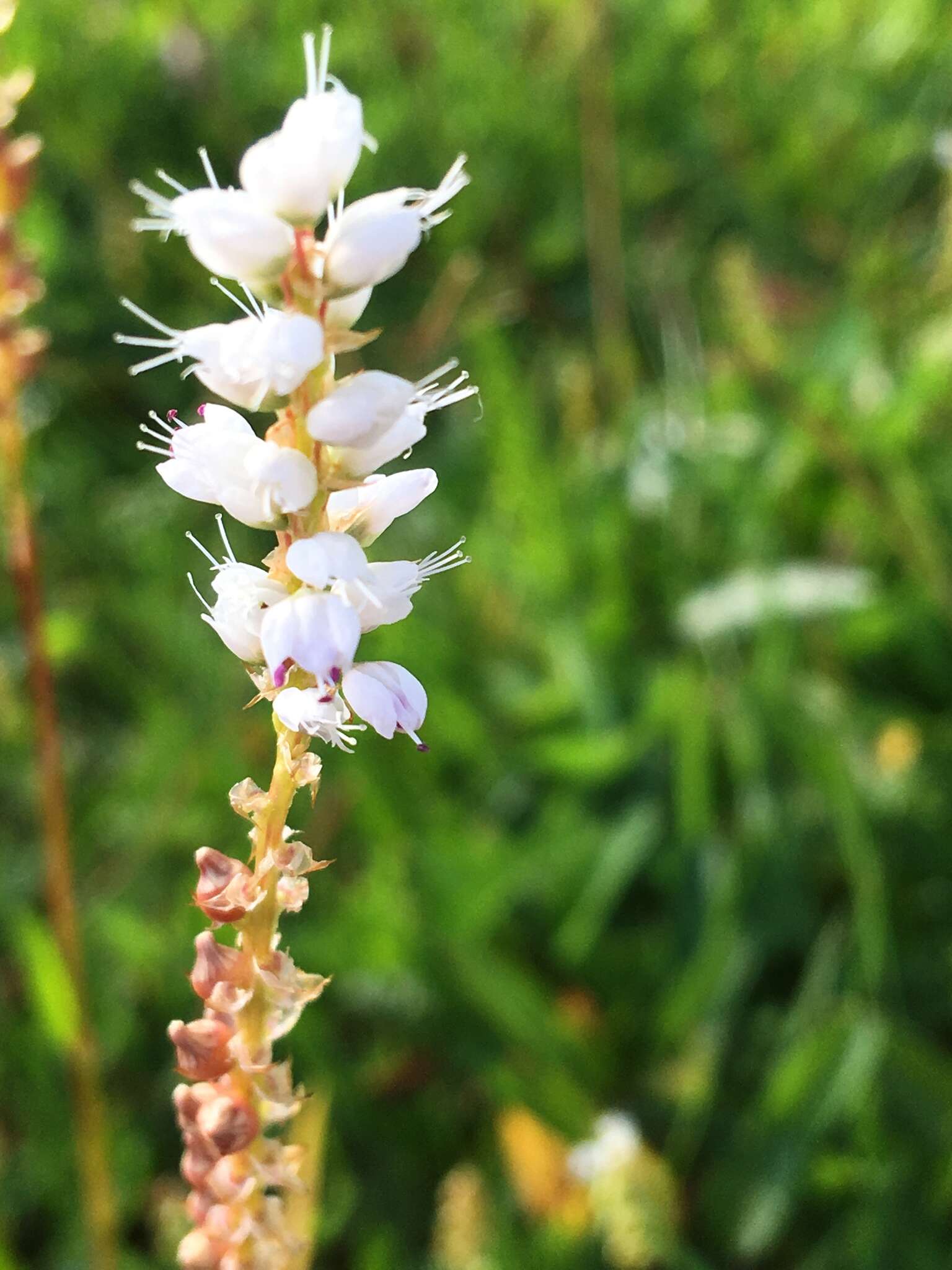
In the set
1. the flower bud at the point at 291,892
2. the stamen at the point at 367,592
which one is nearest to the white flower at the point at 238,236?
the stamen at the point at 367,592

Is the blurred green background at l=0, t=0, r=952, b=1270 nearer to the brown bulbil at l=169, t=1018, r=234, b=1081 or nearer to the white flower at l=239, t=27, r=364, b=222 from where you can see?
the brown bulbil at l=169, t=1018, r=234, b=1081

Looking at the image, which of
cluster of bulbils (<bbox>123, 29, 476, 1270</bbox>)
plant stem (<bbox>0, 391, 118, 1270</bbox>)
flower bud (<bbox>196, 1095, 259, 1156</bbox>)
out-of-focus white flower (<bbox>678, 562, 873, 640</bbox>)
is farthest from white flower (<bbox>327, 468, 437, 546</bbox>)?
out-of-focus white flower (<bbox>678, 562, 873, 640</bbox>)

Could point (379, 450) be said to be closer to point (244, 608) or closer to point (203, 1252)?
point (244, 608)

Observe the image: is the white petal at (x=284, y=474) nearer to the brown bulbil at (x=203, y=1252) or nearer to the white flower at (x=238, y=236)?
the white flower at (x=238, y=236)

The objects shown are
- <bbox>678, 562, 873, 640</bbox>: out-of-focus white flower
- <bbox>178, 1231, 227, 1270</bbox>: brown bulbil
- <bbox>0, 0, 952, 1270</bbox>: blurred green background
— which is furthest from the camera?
<bbox>678, 562, 873, 640</bbox>: out-of-focus white flower

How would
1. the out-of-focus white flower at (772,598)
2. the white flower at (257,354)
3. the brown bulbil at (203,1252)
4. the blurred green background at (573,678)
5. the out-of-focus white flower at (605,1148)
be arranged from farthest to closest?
the out-of-focus white flower at (772,598) < the blurred green background at (573,678) < the out-of-focus white flower at (605,1148) < the brown bulbil at (203,1252) < the white flower at (257,354)

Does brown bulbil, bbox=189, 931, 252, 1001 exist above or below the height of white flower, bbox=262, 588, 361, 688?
below

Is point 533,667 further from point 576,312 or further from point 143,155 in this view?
point 143,155

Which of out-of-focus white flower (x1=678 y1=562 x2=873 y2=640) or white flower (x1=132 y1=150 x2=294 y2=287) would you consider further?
out-of-focus white flower (x1=678 y1=562 x2=873 y2=640)
